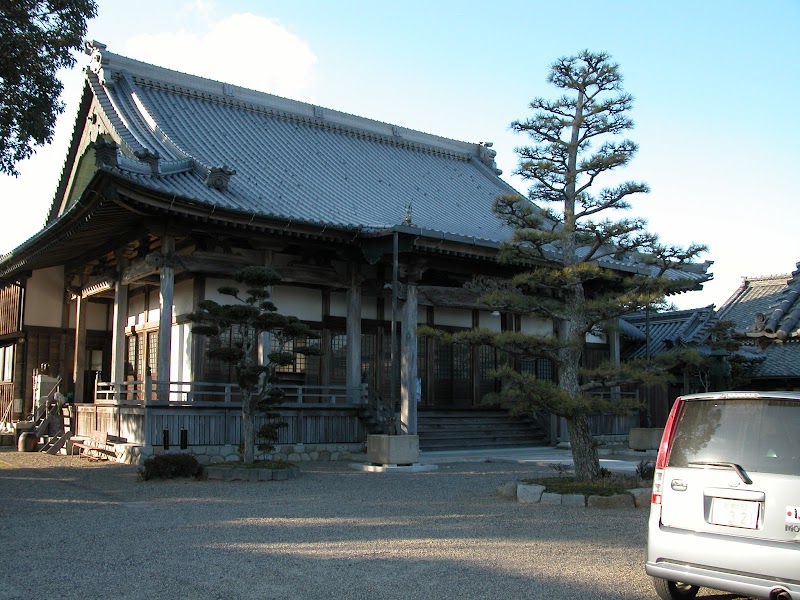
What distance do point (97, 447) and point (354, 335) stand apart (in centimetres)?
576

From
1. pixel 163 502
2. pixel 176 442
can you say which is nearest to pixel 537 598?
pixel 163 502

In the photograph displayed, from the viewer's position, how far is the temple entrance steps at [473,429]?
705 inches

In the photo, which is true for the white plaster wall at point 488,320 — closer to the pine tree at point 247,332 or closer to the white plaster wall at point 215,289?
the white plaster wall at point 215,289

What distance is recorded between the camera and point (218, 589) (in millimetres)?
5418

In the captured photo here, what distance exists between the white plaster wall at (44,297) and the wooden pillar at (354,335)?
8.97 meters

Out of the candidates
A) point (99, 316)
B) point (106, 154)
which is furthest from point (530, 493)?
point (99, 316)

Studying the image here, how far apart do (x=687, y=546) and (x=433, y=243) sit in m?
11.8

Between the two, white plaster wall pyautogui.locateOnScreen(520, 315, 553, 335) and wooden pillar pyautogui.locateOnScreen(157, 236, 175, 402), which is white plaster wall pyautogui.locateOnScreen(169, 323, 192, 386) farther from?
white plaster wall pyautogui.locateOnScreen(520, 315, 553, 335)

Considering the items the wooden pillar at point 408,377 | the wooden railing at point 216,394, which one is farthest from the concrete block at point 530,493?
the wooden pillar at point 408,377

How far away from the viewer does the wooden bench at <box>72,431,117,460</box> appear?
15609 millimetres

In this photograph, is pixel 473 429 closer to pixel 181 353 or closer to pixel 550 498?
pixel 181 353

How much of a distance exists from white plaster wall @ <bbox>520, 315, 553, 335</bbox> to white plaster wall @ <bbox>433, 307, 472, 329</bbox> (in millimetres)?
1636

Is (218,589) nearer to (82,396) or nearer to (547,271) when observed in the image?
(547,271)

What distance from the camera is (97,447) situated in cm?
1611
